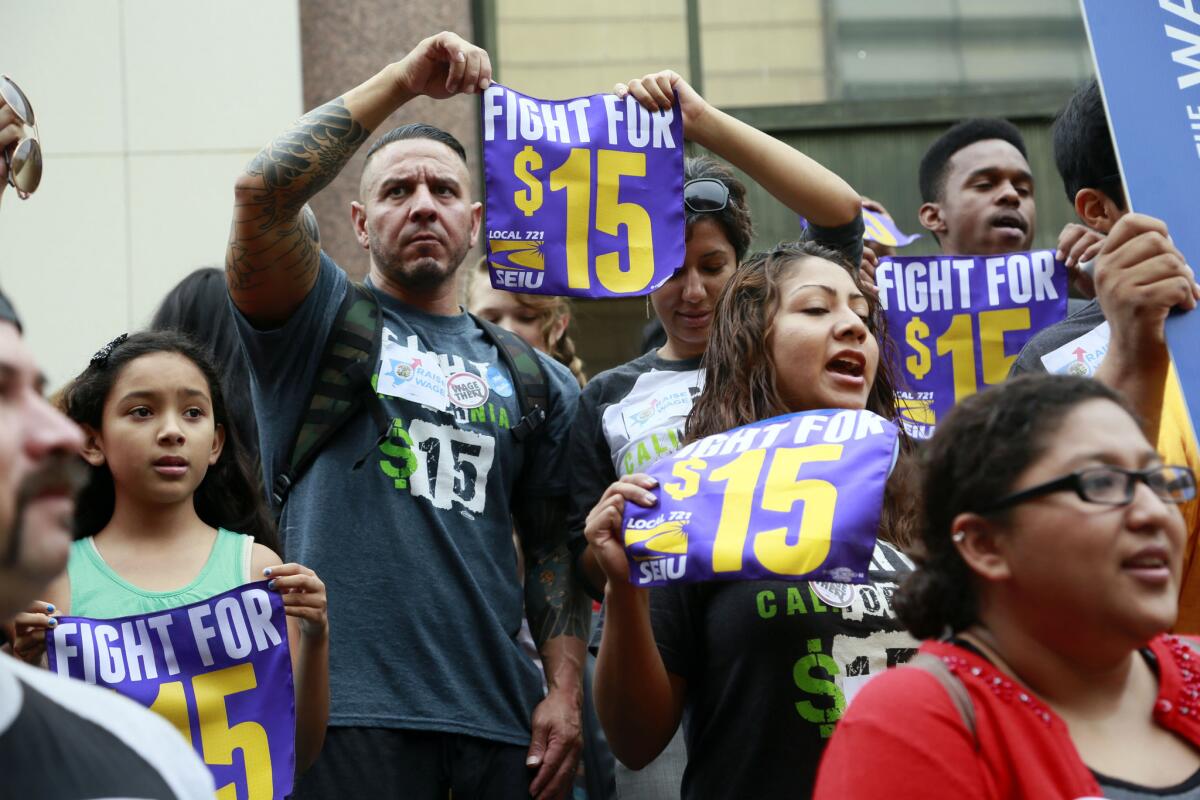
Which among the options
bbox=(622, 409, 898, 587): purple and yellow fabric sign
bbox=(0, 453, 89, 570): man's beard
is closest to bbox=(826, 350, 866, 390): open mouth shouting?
bbox=(622, 409, 898, 587): purple and yellow fabric sign

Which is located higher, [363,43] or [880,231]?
[363,43]

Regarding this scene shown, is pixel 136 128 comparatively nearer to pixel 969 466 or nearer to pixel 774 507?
pixel 774 507

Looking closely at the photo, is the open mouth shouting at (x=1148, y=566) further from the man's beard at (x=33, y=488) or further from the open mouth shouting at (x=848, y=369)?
the man's beard at (x=33, y=488)

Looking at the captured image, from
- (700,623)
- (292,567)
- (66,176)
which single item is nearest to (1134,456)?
(700,623)

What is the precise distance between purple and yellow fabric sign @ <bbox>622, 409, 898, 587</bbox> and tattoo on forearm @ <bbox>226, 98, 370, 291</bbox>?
1.25 m

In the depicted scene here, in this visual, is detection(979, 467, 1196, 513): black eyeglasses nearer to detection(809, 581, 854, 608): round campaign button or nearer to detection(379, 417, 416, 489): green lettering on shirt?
detection(809, 581, 854, 608): round campaign button

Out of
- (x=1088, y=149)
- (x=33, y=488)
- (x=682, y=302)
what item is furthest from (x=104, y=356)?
(x=1088, y=149)

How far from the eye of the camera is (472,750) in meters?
3.79

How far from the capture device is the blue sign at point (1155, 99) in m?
3.10

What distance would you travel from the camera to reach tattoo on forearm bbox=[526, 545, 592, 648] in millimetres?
4227

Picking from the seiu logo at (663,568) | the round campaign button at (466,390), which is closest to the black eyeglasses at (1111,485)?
the seiu logo at (663,568)

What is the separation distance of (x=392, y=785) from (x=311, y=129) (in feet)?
5.33

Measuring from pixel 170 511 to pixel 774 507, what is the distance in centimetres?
145

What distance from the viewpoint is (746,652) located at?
10.4 feet
